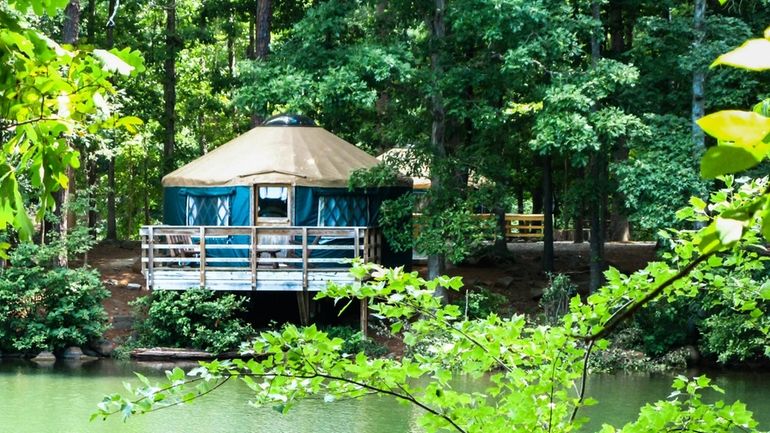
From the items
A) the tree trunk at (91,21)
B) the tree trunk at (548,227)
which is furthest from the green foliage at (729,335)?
the tree trunk at (91,21)

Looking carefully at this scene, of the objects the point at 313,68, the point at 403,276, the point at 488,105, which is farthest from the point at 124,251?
the point at 403,276

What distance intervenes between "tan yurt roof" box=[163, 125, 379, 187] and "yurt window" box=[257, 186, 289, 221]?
282 millimetres

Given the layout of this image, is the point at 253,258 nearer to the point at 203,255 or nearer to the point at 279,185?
the point at 203,255

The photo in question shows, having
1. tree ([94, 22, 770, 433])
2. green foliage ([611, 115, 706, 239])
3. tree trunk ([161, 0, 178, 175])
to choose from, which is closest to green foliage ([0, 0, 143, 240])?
tree ([94, 22, 770, 433])

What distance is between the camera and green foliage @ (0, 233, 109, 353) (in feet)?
39.7

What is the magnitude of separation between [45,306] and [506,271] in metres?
6.64

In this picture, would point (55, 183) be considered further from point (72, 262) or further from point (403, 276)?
point (72, 262)

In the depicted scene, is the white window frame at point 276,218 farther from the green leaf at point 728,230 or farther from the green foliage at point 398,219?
the green leaf at point 728,230

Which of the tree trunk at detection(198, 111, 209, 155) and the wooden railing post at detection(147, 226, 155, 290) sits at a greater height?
the tree trunk at detection(198, 111, 209, 155)

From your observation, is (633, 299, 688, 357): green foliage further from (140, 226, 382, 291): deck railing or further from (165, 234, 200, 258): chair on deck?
(165, 234, 200, 258): chair on deck

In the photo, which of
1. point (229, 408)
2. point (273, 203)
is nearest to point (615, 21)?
point (273, 203)

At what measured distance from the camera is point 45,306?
12.4m

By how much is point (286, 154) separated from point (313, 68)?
54.9 inches

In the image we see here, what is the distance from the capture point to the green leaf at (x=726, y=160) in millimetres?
695
